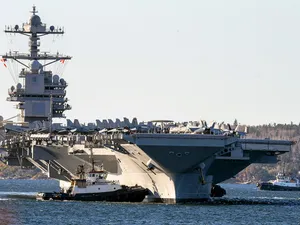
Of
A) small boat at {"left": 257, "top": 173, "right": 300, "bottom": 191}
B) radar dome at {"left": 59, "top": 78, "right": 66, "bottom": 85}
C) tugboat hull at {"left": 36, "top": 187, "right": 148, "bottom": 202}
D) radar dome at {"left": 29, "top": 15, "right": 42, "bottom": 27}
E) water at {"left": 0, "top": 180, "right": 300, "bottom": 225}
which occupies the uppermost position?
radar dome at {"left": 29, "top": 15, "right": 42, "bottom": 27}

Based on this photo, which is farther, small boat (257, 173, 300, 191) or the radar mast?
small boat (257, 173, 300, 191)

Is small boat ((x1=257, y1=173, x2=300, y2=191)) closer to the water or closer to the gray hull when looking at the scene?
the gray hull

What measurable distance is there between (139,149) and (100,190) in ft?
17.1


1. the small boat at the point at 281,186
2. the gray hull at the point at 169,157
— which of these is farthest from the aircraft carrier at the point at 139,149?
the small boat at the point at 281,186

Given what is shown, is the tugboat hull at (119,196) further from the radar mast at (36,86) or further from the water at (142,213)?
the radar mast at (36,86)

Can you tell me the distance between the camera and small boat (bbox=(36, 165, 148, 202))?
5222cm

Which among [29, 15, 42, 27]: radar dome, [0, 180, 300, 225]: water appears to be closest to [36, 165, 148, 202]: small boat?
[0, 180, 300, 225]: water

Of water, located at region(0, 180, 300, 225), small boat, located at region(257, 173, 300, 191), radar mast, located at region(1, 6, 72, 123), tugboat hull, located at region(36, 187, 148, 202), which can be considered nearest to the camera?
water, located at region(0, 180, 300, 225)

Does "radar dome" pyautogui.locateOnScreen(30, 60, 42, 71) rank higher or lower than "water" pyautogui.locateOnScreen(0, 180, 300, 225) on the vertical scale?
higher

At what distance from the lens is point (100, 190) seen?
52.9 m

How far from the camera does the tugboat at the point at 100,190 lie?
52.2 meters

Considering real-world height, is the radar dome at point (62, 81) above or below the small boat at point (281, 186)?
above

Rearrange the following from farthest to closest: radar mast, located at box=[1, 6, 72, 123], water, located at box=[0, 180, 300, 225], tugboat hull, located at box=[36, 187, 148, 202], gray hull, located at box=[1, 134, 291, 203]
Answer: radar mast, located at box=[1, 6, 72, 123] < tugboat hull, located at box=[36, 187, 148, 202] < gray hull, located at box=[1, 134, 291, 203] < water, located at box=[0, 180, 300, 225]

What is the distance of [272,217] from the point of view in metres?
46.2
